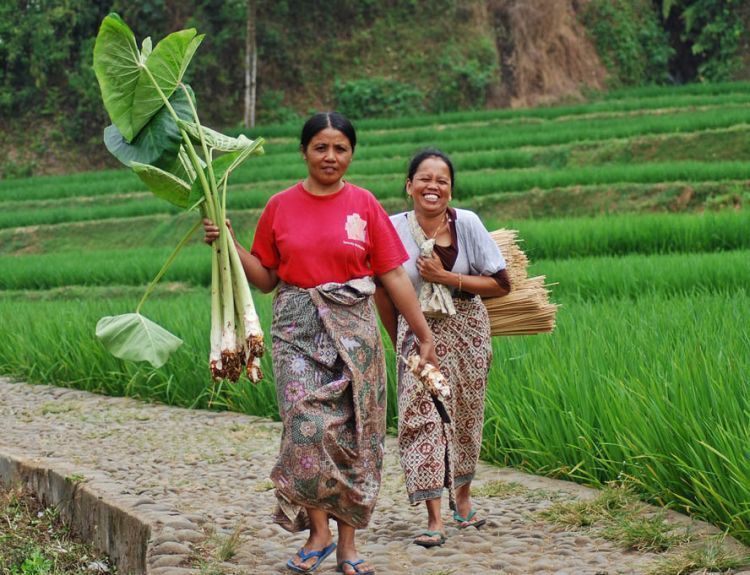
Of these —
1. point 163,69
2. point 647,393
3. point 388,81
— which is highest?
point 388,81

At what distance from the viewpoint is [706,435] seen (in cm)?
398

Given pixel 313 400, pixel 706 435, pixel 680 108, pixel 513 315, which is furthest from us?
pixel 680 108

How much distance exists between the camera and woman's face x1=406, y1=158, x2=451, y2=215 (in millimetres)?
4070

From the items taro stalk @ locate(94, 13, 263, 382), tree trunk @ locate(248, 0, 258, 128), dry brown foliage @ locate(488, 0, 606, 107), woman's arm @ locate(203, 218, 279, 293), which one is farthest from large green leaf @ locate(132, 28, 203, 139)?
dry brown foliage @ locate(488, 0, 606, 107)

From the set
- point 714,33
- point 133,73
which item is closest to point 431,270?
point 133,73

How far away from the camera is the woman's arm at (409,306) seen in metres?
3.80

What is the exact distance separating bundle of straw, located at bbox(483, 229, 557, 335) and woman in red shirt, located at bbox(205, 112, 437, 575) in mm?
780

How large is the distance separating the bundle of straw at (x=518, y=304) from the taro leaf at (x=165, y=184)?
119 centimetres

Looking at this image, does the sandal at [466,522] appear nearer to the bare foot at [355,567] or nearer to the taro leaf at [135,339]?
the bare foot at [355,567]

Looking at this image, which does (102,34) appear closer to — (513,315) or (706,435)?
(513,315)

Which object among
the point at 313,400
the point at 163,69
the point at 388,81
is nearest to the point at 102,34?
the point at 163,69

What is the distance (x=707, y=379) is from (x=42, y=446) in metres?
3.19

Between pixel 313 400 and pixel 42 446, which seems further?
pixel 42 446

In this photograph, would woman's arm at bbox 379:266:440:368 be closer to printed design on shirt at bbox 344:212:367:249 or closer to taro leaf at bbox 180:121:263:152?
printed design on shirt at bbox 344:212:367:249
